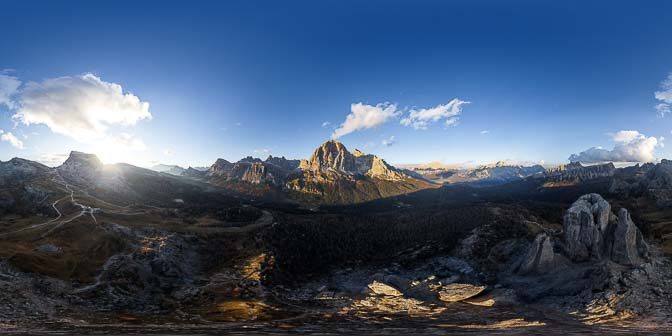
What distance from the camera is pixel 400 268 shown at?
16188 centimetres

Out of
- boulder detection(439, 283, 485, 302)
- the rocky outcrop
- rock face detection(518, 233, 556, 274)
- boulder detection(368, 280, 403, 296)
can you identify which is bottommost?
boulder detection(368, 280, 403, 296)

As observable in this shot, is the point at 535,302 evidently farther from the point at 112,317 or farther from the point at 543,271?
the point at 112,317

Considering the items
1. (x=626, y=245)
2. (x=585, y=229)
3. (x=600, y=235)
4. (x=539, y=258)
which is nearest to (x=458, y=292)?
(x=539, y=258)

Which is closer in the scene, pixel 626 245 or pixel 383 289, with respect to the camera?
pixel 626 245

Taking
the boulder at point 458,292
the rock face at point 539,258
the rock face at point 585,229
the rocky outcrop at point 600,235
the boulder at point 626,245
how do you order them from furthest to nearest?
the rock face at point 539,258 → the rock face at point 585,229 → the boulder at point 458,292 → the rocky outcrop at point 600,235 → the boulder at point 626,245

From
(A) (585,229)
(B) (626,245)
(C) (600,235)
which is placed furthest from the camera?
(A) (585,229)

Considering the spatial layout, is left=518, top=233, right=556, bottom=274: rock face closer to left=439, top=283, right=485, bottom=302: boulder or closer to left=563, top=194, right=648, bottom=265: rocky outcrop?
left=563, top=194, right=648, bottom=265: rocky outcrop

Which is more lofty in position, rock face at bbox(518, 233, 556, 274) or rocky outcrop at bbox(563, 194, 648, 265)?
rocky outcrop at bbox(563, 194, 648, 265)

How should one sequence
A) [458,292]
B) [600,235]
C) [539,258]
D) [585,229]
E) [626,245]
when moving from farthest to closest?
[585,229]
[539,258]
[600,235]
[458,292]
[626,245]

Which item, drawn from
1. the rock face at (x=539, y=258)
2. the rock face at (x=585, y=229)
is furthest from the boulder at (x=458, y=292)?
the rock face at (x=585, y=229)

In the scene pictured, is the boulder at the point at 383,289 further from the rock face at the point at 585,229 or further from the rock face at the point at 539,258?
the rock face at the point at 585,229

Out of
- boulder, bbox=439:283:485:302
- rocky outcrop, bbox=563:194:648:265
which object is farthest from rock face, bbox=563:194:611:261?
boulder, bbox=439:283:485:302

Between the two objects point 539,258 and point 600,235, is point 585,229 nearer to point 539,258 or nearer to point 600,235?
point 600,235

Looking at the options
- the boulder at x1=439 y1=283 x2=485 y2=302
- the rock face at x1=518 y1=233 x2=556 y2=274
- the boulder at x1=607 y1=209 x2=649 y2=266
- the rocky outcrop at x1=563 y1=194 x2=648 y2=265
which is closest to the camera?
the boulder at x1=607 y1=209 x2=649 y2=266
